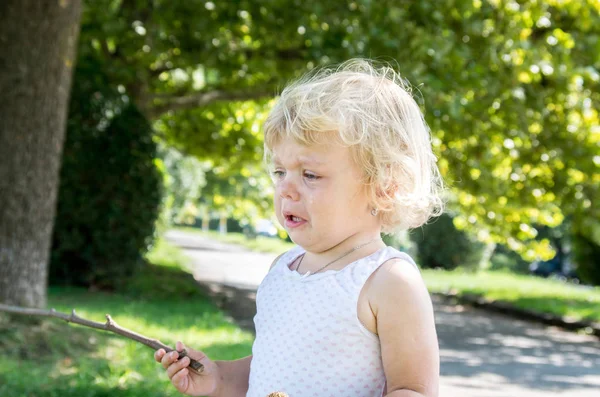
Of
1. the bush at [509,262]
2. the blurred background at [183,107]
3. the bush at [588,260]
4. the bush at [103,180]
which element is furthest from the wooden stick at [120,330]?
the bush at [509,262]

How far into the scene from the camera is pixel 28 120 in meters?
7.59

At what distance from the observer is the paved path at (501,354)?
7.80 metres

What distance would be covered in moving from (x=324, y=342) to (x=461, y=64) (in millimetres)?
7260

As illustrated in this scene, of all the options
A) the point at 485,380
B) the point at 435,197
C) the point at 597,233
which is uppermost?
the point at 435,197

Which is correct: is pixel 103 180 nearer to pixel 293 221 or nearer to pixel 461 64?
pixel 461 64

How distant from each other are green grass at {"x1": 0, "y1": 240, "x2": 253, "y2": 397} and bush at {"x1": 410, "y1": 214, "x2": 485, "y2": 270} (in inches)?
646

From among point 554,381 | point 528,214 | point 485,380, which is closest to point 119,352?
point 485,380

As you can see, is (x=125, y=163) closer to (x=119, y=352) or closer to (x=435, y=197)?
(x=119, y=352)

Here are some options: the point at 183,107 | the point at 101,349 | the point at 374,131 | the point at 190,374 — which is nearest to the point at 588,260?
the point at 183,107

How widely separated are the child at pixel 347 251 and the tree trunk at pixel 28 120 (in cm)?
603

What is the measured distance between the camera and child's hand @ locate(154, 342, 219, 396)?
1963 millimetres

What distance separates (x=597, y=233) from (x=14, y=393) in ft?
27.5

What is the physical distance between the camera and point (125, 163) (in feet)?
38.9

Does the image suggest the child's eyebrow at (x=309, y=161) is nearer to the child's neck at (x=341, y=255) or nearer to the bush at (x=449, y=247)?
the child's neck at (x=341, y=255)
